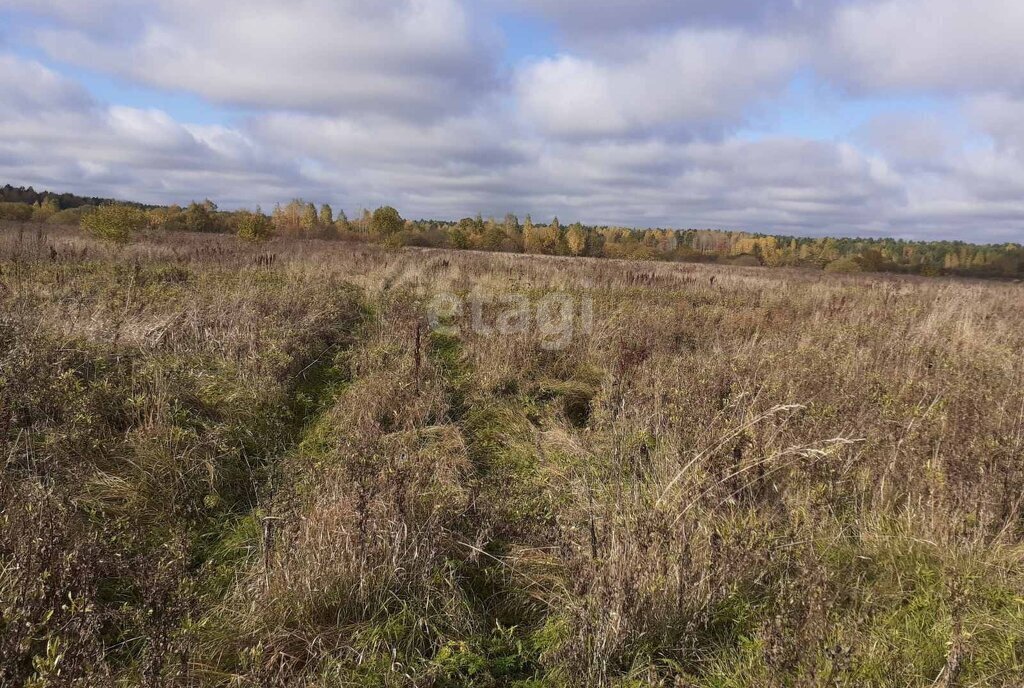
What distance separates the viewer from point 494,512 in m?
3.15

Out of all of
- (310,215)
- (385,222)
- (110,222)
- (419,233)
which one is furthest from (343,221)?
(110,222)

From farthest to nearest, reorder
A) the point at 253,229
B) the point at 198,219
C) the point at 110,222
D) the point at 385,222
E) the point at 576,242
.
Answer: the point at 576,242 → the point at 198,219 → the point at 385,222 → the point at 253,229 → the point at 110,222

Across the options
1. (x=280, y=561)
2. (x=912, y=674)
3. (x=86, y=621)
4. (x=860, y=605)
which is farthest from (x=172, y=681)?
(x=860, y=605)

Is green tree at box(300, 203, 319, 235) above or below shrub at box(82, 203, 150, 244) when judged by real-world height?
above

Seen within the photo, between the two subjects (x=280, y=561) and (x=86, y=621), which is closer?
(x=86, y=621)

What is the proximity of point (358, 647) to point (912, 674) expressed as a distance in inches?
81.0

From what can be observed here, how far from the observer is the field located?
206 cm

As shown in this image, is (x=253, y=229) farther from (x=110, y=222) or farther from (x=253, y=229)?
(x=110, y=222)

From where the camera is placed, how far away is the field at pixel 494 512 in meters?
2.06

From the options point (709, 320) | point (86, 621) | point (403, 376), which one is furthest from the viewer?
point (709, 320)

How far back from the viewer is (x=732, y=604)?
235 centimetres

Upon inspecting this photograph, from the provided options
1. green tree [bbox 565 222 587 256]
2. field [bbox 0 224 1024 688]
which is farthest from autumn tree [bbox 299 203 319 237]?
field [bbox 0 224 1024 688]

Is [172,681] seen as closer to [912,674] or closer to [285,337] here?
[912,674]

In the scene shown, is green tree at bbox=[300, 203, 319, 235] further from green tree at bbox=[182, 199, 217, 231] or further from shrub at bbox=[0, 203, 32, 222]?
shrub at bbox=[0, 203, 32, 222]
